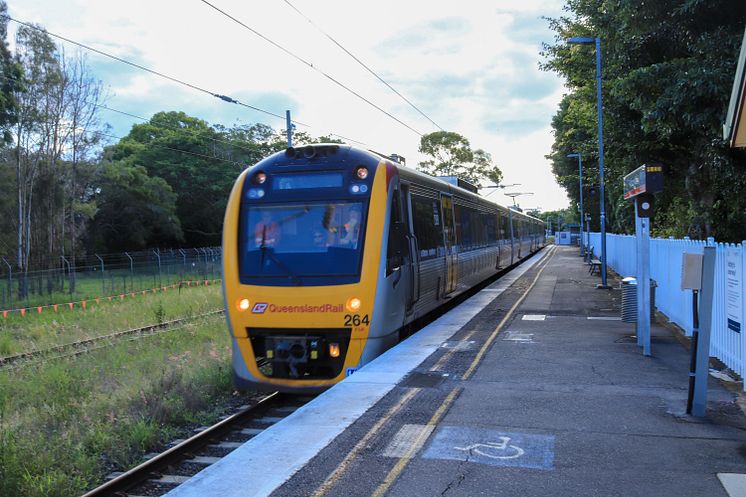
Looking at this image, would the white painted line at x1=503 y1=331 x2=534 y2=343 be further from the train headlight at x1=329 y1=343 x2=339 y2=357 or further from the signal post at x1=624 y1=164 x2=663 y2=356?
the train headlight at x1=329 y1=343 x2=339 y2=357

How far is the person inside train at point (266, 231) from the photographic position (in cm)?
870

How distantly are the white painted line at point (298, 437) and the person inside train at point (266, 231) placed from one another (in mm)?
2142

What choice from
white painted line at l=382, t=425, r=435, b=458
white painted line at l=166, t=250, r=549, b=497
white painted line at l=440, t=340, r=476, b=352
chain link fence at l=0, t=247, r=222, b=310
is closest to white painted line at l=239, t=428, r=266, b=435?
white painted line at l=166, t=250, r=549, b=497

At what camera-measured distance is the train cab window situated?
35.6ft

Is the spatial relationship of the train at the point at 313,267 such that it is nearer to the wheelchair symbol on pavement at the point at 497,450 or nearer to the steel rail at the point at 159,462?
the steel rail at the point at 159,462

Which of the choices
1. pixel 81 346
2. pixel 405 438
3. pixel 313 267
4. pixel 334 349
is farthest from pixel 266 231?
pixel 81 346

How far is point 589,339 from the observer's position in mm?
10555

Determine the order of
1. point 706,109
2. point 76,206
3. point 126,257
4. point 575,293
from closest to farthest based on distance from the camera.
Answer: point 706,109 < point 575,293 < point 126,257 < point 76,206

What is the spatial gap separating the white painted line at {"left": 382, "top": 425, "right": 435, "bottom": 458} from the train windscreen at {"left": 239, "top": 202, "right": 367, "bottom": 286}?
285cm

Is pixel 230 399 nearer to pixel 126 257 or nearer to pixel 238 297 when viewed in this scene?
pixel 238 297

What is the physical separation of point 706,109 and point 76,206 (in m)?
32.6

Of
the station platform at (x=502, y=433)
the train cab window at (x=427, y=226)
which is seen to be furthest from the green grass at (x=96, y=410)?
the train cab window at (x=427, y=226)

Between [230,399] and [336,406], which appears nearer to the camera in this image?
[336,406]

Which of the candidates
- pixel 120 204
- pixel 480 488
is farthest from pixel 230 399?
pixel 120 204
